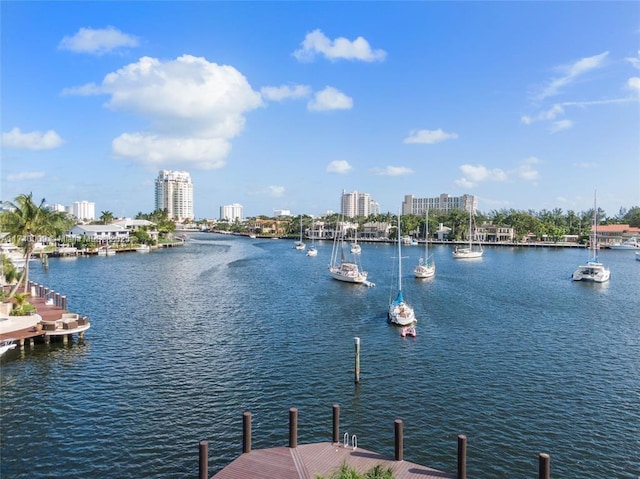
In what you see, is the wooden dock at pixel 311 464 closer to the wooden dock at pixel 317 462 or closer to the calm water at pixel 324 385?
the wooden dock at pixel 317 462

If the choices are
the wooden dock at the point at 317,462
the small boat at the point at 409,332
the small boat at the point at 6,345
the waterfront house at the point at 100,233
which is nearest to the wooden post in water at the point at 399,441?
the wooden dock at the point at 317,462

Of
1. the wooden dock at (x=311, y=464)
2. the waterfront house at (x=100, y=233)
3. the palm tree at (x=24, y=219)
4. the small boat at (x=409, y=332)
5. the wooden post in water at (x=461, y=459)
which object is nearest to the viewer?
the wooden post in water at (x=461, y=459)

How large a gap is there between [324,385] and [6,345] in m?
24.8

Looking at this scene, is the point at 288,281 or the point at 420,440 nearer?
the point at 420,440

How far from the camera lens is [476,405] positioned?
27969 mm

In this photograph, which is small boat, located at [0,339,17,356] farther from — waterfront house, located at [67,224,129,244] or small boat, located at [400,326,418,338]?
waterfront house, located at [67,224,129,244]

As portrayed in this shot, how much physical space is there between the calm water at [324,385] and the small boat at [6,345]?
1.22 metres

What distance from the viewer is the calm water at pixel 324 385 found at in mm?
22438

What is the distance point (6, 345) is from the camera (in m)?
34.2

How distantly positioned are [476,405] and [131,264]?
99.9 meters

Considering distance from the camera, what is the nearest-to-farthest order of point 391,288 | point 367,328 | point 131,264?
point 367,328, point 391,288, point 131,264

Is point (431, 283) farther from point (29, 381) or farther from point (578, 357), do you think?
point (29, 381)

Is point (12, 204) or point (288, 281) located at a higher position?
point (12, 204)

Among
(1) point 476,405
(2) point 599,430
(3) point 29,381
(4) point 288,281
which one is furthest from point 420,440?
(4) point 288,281
